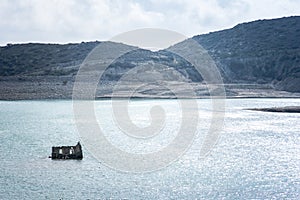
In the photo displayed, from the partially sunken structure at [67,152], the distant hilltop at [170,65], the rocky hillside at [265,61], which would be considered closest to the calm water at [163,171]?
the partially sunken structure at [67,152]

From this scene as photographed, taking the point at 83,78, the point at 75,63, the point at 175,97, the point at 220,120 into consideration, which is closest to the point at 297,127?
the point at 220,120

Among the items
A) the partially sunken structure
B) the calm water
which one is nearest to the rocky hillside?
the calm water

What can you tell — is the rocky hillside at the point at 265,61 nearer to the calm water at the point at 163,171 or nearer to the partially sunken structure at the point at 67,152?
the calm water at the point at 163,171

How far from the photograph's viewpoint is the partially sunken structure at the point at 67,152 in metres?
34.2

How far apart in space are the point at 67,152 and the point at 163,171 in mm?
7551

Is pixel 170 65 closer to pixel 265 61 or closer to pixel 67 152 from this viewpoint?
pixel 265 61

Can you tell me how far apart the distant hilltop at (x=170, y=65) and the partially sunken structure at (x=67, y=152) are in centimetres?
6947

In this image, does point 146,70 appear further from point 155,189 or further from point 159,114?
point 155,189

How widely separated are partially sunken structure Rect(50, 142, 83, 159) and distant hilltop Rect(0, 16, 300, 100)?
6947 centimetres

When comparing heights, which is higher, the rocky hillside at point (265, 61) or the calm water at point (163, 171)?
the rocky hillside at point (265, 61)

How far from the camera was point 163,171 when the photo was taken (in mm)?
30719

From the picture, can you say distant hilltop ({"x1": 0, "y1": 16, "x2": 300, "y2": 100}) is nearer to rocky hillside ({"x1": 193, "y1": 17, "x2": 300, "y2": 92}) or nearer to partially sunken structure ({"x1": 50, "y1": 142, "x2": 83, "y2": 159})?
rocky hillside ({"x1": 193, "y1": 17, "x2": 300, "y2": 92})

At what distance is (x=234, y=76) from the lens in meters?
138

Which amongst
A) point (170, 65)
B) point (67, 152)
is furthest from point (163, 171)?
point (170, 65)
